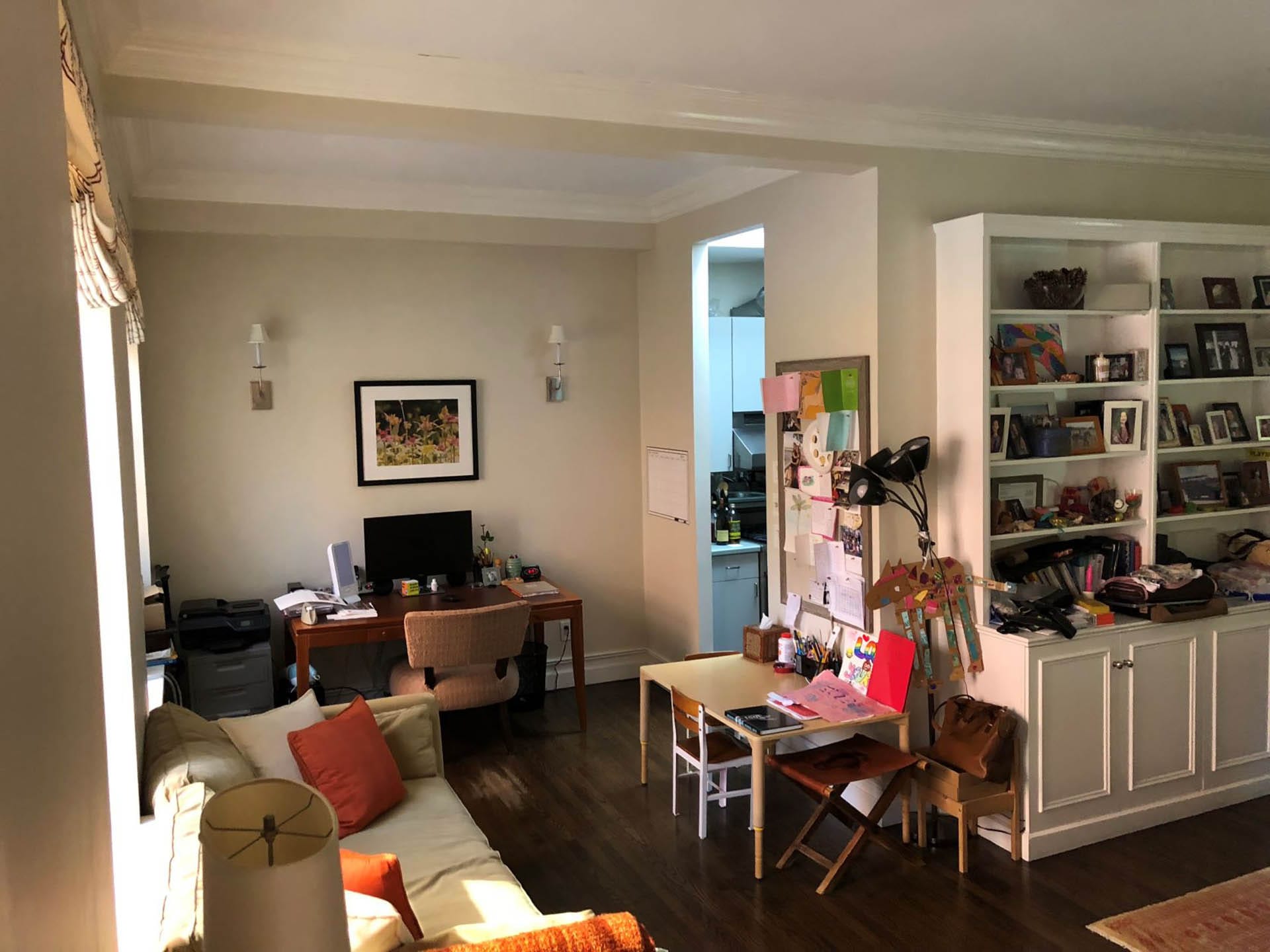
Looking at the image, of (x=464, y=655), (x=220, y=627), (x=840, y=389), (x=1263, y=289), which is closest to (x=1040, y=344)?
(x=840, y=389)

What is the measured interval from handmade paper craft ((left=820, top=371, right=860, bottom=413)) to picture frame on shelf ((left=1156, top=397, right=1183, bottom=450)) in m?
1.39

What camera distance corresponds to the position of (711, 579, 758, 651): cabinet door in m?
5.78

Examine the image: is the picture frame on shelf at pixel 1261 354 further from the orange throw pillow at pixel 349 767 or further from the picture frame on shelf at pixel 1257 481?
the orange throw pillow at pixel 349 767

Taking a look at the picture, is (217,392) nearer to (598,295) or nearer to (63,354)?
(598,295)

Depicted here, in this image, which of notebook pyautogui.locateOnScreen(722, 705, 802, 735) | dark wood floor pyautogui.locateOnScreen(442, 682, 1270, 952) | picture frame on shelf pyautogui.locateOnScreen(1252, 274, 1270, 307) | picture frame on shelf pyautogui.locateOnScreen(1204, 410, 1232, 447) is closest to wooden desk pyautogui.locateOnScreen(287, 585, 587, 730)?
dark wood floor pyautogui.locateOnScreen(442, 682, 1270, 952)

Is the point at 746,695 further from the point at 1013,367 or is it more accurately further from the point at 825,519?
the point at 1013,367

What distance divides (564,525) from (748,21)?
3572 millimetres

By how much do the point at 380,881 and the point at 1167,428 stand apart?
12.0 feet

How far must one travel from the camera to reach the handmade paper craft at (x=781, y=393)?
13.9 feet

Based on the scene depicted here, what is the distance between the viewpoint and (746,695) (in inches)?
154

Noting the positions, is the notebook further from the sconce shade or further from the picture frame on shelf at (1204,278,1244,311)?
the picture frame on shelf at (1204,278,1244,311)

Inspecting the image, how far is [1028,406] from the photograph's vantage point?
408 centimetres

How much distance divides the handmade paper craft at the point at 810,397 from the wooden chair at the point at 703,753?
1.28 meters

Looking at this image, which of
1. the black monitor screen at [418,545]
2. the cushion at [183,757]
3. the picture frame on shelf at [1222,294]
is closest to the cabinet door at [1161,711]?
the picture frame on shelf at [1222,294]
